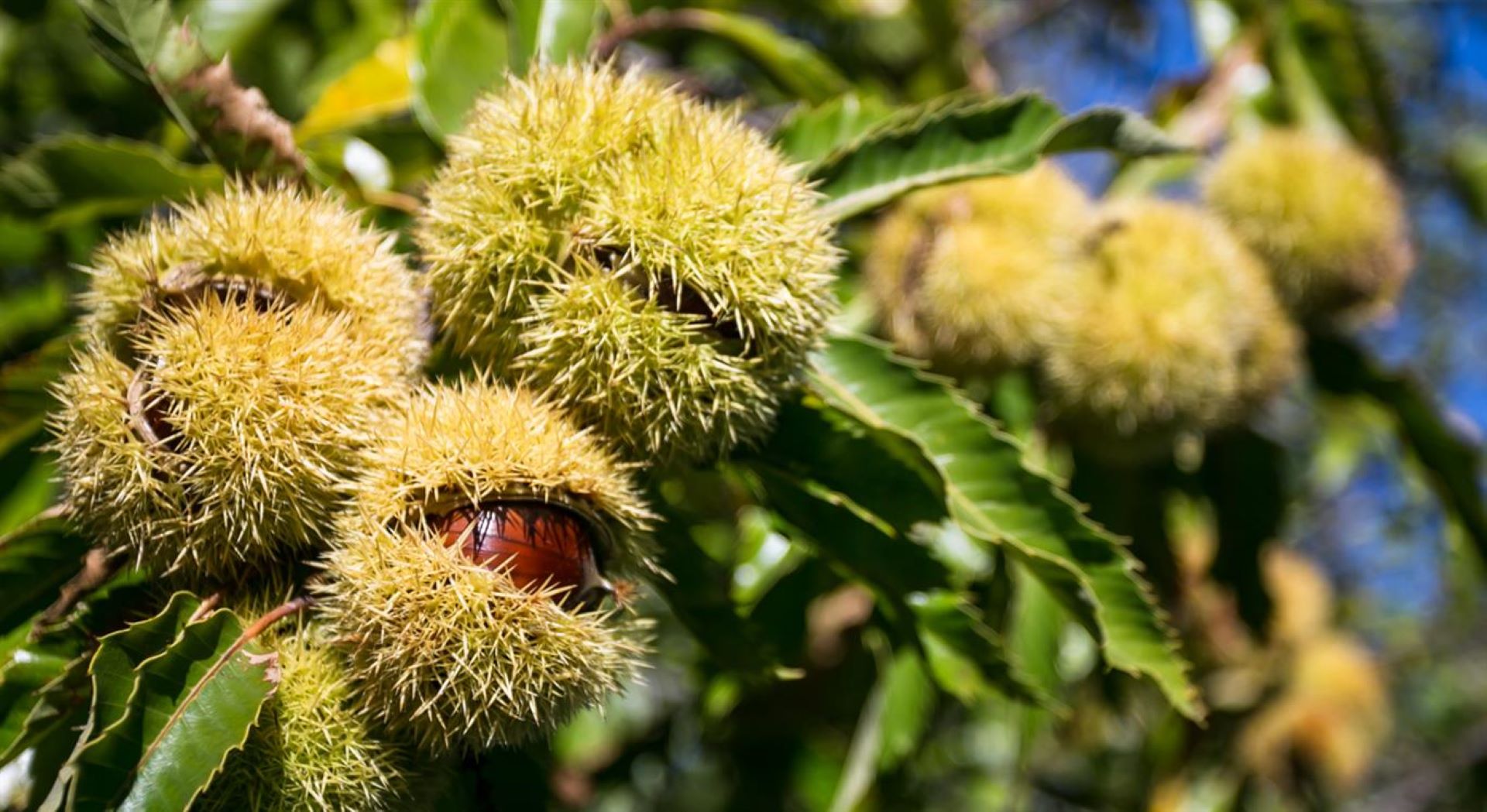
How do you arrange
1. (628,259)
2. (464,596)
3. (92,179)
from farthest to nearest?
(92,179)
(628,259)
(464,596)

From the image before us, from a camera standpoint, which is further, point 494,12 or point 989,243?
point 989,243

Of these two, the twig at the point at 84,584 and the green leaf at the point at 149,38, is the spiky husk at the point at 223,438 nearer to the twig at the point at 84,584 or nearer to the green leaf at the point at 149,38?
the twig at the point at 84,584

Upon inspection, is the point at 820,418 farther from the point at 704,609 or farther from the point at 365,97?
the point at 365,97

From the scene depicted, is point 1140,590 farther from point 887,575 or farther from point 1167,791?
point 1167,791

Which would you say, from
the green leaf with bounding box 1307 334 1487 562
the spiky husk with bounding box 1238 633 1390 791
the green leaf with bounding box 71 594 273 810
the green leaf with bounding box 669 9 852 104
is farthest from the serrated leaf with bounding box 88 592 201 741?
the spiky husk with bounding box 1238 633 1390 791

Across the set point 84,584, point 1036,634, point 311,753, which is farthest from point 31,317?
point 1036,634

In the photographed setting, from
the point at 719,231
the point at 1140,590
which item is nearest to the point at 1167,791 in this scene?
the point at 1140,590
